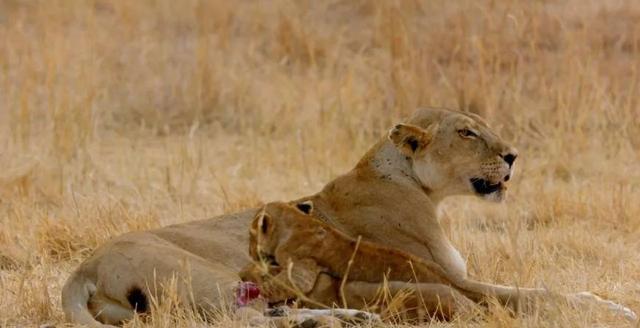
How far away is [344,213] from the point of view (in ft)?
19.0

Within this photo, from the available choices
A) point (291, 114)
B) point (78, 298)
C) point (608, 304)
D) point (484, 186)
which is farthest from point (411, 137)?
point (291, 114)

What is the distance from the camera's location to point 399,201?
579 centimetres

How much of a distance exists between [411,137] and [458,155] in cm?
19

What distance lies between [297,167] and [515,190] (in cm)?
146

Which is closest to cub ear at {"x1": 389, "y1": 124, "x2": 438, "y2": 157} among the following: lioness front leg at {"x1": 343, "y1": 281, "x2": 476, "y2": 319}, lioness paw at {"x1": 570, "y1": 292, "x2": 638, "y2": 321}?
lioness front leg at {"x1": 343, "y1": 281, "x2": 476, "y2": 319}

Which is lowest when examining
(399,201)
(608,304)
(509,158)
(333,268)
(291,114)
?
(291,114)

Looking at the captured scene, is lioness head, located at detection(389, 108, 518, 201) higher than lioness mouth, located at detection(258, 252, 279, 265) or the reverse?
higher

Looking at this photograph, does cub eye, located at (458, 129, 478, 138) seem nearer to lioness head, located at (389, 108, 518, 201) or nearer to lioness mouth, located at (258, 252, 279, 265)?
lioness head, located at (389, 108, 518, 201)

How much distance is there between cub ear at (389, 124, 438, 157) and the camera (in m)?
5.80

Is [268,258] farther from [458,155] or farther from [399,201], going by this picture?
[458,155]

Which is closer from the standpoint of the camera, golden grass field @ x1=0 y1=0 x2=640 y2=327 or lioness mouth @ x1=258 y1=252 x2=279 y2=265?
lioness mouth @ x1=258 y1=252 x2=279 y2=265

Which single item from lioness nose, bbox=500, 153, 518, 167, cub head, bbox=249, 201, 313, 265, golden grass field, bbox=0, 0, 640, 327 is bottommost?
golden grass field, bbox=0, 0, 640, 327

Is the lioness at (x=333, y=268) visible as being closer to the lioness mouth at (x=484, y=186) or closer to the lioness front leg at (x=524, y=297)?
the lioness front leg at (x=524, y=297)

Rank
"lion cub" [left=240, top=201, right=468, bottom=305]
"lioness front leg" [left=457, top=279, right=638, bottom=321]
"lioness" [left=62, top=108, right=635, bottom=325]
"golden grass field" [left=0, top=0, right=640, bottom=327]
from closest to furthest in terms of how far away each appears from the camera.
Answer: "lion cub" [left=240, top=201, right=468, bottom=305]
"lioness front leg" [left=457, top=279, right=638, bottom=321]
"lioness" [left=62, top=108, right=635, bottom=325]
"golden grass field" [left=0, top=0, right=640, bottom=327]
